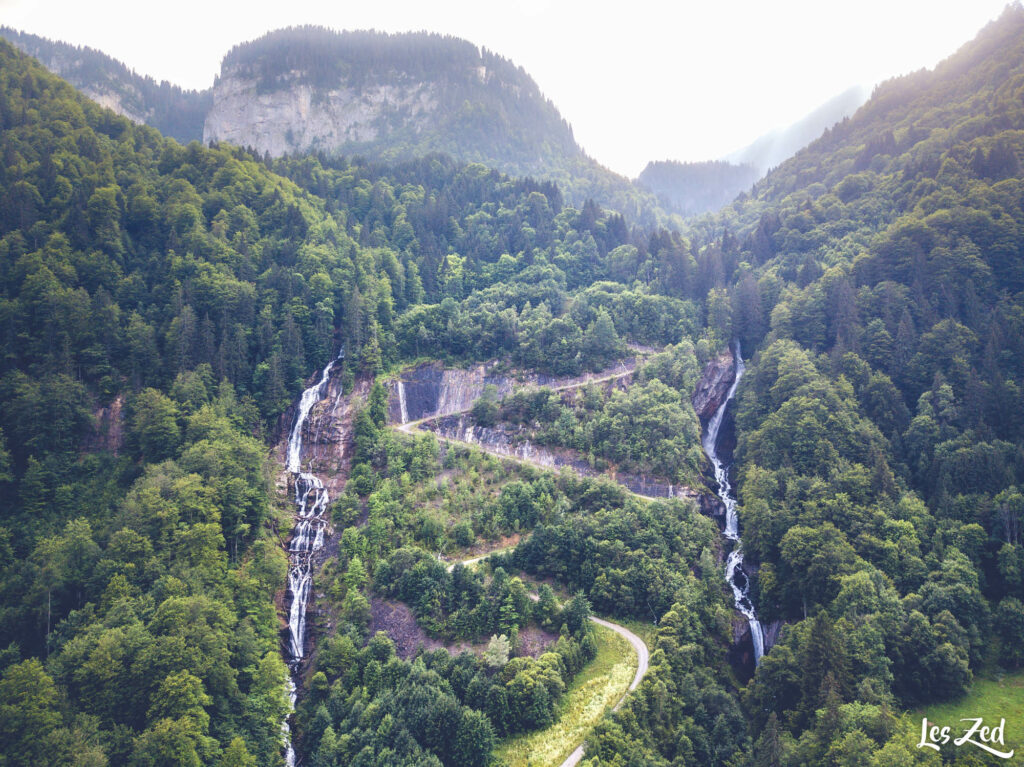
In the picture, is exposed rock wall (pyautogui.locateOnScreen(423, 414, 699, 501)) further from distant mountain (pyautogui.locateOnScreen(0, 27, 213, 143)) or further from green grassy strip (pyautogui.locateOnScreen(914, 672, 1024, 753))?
distant mountain (pyautogui.locateOnScreen(0, 27, 213, 143))

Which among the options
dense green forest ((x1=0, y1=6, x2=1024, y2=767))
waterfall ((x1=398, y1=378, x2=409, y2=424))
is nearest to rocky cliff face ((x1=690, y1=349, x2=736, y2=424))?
dense green forest ((x1=0, y1=6, x2=1024, y2=767))

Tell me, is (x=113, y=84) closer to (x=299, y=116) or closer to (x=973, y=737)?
(x=299, y=116)

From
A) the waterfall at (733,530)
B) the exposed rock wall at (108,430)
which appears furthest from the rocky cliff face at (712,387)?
the exposed rock wall at (108,430)

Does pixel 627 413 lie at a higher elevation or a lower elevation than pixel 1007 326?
lower

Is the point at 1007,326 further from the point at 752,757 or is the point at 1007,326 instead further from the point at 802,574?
the point at 752,757

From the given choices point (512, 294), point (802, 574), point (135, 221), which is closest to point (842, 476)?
point (802, 574)

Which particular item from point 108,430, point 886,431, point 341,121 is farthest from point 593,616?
point 341,121
